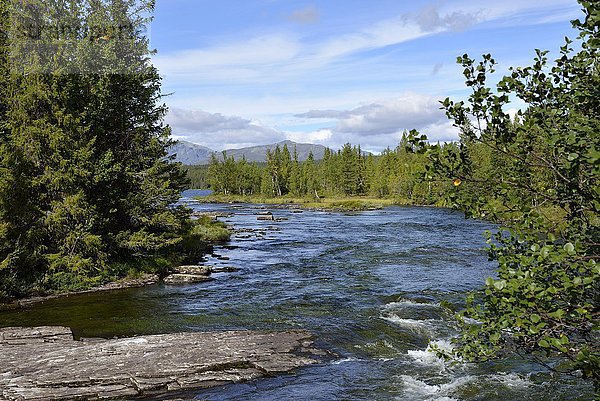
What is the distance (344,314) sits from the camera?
23859 millimetres

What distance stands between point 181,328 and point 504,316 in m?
18.3

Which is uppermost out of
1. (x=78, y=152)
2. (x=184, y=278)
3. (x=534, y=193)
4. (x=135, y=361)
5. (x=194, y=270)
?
(x=78, y=152)

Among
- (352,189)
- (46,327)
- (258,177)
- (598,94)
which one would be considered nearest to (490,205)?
(598,94)

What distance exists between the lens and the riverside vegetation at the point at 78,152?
2807cm

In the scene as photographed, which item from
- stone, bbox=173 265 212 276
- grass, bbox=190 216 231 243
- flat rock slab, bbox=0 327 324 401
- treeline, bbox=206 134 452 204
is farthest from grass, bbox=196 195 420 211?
flat rock slab, bbox=0 327 324 401

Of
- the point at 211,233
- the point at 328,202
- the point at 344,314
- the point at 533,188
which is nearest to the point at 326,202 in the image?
the point at 328,202

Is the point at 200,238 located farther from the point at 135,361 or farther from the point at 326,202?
the point at 326,202

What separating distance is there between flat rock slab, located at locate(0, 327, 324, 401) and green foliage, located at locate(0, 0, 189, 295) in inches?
383

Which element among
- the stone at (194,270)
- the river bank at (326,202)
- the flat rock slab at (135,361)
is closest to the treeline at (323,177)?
the river bank at (326,202)

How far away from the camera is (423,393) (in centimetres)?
1512

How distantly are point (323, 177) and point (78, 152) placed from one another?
139 metres

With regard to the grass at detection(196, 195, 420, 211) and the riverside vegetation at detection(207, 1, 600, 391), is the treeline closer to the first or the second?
the grass at detection(196, 195, 420, 211)

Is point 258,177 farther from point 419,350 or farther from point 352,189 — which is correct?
point 419,350

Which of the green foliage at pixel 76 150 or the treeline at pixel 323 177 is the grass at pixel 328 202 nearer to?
the treeline at pixel 323 177
